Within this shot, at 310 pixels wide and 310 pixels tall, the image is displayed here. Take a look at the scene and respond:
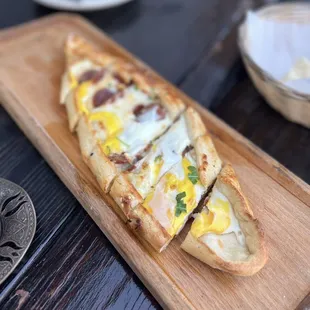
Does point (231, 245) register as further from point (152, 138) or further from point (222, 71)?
point (222, 71)

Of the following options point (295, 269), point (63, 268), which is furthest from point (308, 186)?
point (63, 268)

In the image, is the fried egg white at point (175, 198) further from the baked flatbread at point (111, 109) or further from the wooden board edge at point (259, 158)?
the wooden board edge at point (259, 158)

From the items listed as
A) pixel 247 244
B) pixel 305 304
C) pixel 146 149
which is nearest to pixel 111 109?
pixel 146 149

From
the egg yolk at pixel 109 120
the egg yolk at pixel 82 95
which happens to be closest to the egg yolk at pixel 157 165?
the egg yolk at pixel 109 120

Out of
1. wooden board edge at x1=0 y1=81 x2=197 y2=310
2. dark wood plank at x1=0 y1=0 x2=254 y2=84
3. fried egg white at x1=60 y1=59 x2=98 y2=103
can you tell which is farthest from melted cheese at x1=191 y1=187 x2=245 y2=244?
dark wood plank at x1=0 y1=0 x2=254 y2=84

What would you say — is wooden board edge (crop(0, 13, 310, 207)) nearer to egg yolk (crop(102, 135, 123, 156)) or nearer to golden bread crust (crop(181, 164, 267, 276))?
golden bread crust (crop(181, 164, 267, 276))
